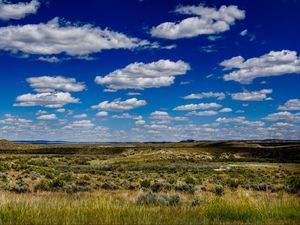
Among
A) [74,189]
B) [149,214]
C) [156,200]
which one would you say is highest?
[149,214]

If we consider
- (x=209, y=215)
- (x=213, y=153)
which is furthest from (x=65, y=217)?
(x=213, y=153)

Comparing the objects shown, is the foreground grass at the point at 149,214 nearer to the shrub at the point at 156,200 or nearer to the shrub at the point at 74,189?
the shrub at the point at 156,200

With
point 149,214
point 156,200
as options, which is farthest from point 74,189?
point 149,214

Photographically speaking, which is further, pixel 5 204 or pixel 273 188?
pixel 273 188

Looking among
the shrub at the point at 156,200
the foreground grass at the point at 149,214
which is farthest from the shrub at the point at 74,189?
the foreground grass at the point at 149,214

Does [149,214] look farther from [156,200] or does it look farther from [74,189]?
[74,189]

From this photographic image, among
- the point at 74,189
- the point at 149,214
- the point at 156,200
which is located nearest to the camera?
the point at 149,214

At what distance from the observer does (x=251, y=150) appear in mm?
125438

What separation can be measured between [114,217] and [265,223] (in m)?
3.03

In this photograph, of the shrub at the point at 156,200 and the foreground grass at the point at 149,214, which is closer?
the foreground grass at the point at 149,214

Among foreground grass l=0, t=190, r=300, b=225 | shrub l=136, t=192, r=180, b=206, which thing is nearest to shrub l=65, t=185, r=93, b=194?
shrub l=136, t=192, r=180, b=206

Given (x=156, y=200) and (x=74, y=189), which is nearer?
(x=156, y=200)

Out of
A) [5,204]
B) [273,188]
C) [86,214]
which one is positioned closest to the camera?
[86,214]

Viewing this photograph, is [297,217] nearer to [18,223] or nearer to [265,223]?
[265,223]
